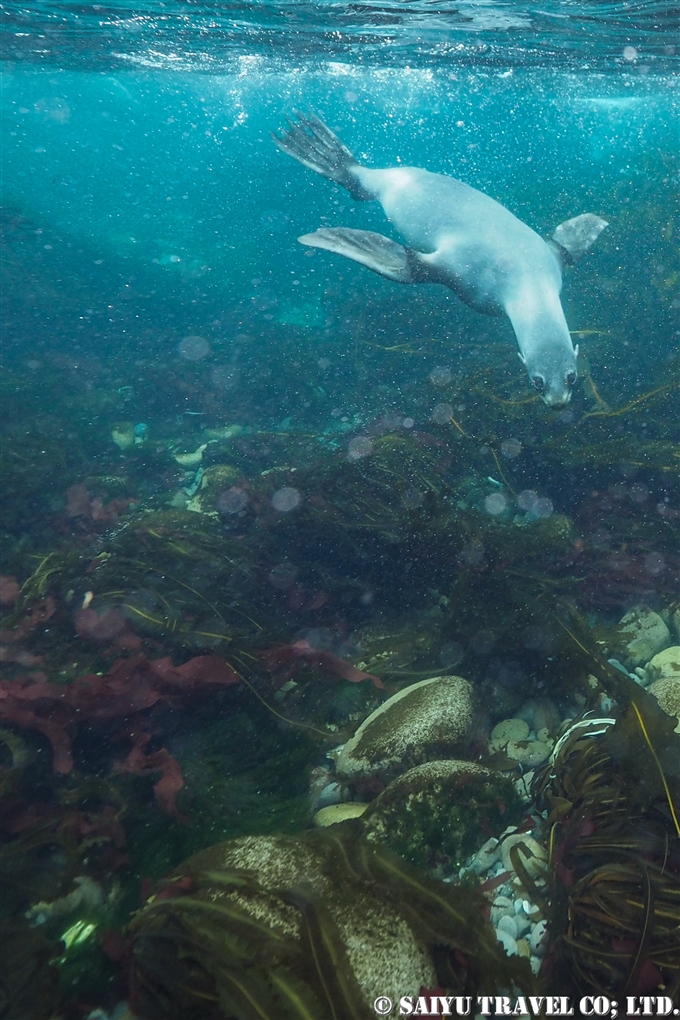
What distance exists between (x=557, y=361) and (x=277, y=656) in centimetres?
368

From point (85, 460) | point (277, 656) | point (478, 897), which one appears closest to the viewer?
point (478, 897)

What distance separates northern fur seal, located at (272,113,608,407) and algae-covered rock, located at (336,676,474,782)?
308cm

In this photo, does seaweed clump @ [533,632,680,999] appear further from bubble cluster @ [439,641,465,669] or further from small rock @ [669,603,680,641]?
small rock @ [669,603,680,641]

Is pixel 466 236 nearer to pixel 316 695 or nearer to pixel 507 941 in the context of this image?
pixel 316 695

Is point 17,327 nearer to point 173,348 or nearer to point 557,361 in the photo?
point 173,348

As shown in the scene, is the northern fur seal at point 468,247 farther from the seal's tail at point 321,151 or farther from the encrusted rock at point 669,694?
the encrusted rock at point 669,694

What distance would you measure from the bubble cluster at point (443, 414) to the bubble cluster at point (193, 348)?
8057 millimetres

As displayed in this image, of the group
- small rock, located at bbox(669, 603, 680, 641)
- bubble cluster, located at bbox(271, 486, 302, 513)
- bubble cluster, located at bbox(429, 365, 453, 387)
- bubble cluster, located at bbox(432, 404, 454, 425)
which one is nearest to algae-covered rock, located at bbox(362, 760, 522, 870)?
small rock, located at bbox(669, 603, 680, 641)

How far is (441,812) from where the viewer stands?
2.26 m

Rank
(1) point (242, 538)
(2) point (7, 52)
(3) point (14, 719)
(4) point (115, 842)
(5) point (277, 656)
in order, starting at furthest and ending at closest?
(2) point (7, 52) < (1) point (242, 538) < (5) point (277, 656) < (3) point (14, 719) < (4) point (115, 842)

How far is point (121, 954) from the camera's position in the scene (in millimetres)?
1879

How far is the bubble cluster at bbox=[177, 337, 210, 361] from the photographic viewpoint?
41.1ft

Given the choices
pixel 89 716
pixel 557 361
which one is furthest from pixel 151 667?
pixel 557 361

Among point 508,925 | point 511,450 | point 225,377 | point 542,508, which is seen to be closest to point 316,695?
point 508,925
